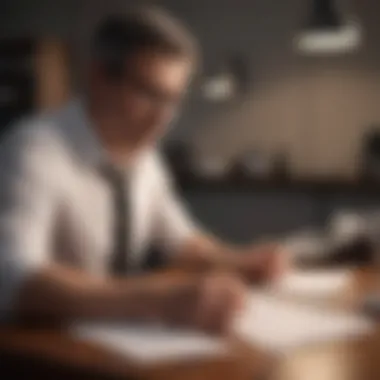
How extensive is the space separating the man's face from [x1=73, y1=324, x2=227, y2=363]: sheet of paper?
0.71 feet

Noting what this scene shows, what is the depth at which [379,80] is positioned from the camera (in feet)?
3.18

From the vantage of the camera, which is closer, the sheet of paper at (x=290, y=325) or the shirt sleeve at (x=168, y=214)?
the sheet of paper at (x=290, y=325)

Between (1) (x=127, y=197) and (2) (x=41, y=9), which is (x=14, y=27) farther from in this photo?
(1) (x=127, y=197)

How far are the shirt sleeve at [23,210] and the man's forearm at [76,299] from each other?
2cm

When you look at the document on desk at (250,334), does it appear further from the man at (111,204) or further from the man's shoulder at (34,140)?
the man's shoulder at (34,140)

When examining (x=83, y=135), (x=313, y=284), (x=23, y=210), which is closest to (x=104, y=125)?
(x=83, y=135)

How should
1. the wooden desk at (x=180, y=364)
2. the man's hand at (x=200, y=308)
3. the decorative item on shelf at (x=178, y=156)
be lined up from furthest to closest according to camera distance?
the decorative item on shelf at (x=178, y=156), the man's hand at (x=200, y=308), the wooden desk at (x=180, y=364)

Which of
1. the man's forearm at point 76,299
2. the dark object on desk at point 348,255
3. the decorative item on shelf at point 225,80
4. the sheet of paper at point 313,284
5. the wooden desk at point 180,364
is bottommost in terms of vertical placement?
the wooden desk at point 180,364

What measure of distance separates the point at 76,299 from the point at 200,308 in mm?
128

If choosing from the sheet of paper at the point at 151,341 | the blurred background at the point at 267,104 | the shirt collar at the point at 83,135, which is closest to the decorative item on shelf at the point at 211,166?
the blurred background at the point at 267,104

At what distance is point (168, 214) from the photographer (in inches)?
37.3

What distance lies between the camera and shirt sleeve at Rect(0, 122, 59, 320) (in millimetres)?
857

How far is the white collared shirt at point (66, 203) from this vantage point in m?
0.87

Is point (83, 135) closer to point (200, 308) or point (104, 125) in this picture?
point (104, 125)
